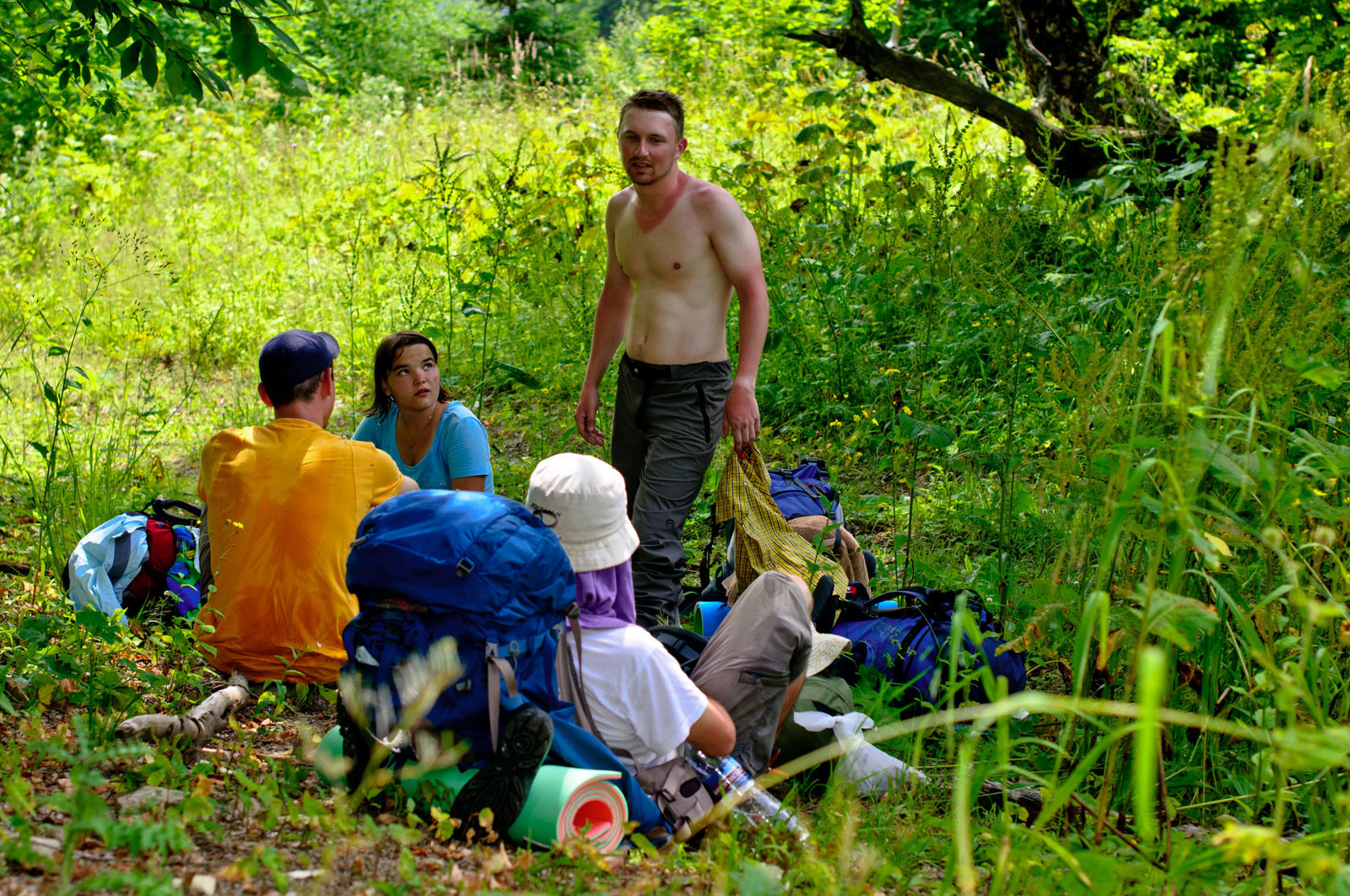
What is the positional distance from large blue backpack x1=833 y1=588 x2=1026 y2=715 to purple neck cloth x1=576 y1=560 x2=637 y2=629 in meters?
1.07

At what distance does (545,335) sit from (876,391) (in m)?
2.15

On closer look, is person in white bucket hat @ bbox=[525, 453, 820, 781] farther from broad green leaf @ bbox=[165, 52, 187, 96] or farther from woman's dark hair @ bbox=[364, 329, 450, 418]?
broad green leaf @ bbox=[165, 52, 187, 96]

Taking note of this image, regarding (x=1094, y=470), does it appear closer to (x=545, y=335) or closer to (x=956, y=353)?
(x=956, y=353)

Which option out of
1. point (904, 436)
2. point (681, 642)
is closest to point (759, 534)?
point (904, 436)

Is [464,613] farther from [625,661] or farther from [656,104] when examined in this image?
[656,104]

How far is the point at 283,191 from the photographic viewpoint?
417 inches

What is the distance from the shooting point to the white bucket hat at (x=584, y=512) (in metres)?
2.44

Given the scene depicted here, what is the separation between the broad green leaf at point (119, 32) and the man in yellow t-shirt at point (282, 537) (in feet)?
3.56

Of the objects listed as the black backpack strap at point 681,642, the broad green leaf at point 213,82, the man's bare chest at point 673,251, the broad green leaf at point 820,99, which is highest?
the broad green leaf at point 820,99

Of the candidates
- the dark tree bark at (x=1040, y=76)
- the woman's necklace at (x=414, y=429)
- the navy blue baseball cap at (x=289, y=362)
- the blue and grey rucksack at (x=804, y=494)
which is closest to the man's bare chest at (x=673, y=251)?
the blue and grey rucksack at (x=804, y=494)

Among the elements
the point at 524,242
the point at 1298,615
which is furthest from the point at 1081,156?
the point at 1298,615

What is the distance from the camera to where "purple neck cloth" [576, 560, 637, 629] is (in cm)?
243

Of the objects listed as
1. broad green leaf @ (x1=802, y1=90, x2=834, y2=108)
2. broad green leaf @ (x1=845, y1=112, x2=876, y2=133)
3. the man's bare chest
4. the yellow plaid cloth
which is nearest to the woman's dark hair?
the man's bare chest

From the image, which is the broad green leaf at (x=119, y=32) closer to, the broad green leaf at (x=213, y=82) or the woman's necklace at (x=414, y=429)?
the broad green leaf at (x=213, y=82)
